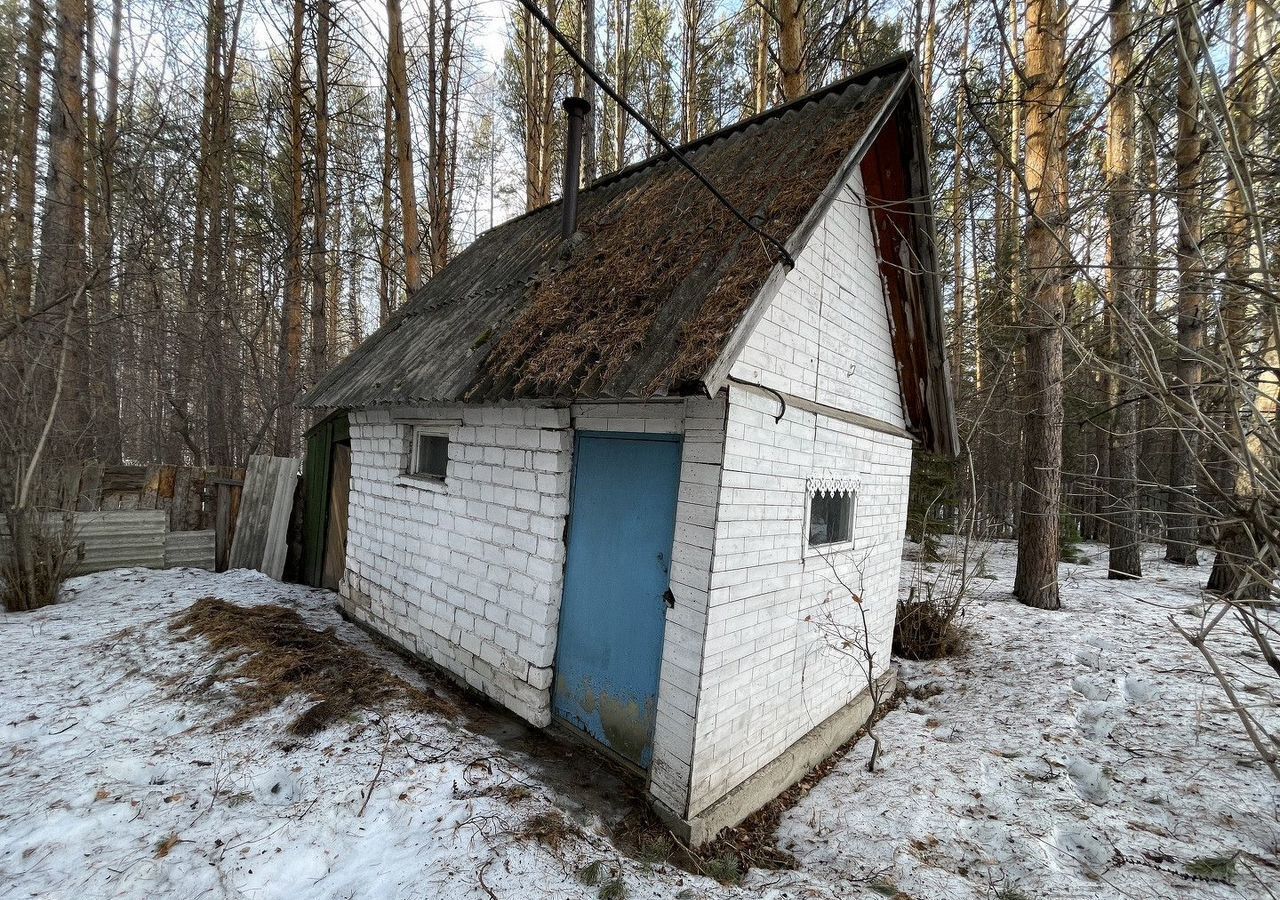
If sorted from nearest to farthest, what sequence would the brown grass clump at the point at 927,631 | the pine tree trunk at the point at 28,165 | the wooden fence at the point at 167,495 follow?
the brown grass clump at the point at 927,631
the wooden fence at the point at 167,495
the pine tree trunk at the point at 28,165

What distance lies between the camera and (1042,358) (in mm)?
7758

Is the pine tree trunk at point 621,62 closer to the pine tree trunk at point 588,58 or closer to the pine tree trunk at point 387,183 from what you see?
the pine tree trunk at point 588,58

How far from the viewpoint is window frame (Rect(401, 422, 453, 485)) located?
17.7ft

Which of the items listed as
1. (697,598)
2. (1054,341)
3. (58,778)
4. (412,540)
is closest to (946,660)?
(1054,341)

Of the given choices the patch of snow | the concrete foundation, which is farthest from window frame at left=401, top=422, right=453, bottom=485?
the patch of snow

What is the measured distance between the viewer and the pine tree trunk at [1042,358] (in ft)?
21.8

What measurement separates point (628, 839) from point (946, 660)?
519 cm

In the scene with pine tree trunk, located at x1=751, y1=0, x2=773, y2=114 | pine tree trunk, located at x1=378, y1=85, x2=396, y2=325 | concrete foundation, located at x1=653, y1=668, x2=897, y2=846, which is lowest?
concrete foundation, located at x1=653, y1=668, x2=897, y2=846

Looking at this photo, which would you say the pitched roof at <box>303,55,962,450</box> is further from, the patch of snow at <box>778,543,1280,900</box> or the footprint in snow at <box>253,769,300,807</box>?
the footprint in snow at <box>253,769,300,807</box>

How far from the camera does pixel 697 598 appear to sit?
3314 mm

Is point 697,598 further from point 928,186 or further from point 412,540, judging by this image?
point 928,186

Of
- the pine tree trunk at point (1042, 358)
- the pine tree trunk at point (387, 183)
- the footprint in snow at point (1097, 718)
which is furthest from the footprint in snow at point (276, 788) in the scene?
the pine tree trunk at point (387, 183)

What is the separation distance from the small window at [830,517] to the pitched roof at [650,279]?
72.3 inches

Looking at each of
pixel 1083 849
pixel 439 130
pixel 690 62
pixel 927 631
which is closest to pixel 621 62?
pixel 690 62
